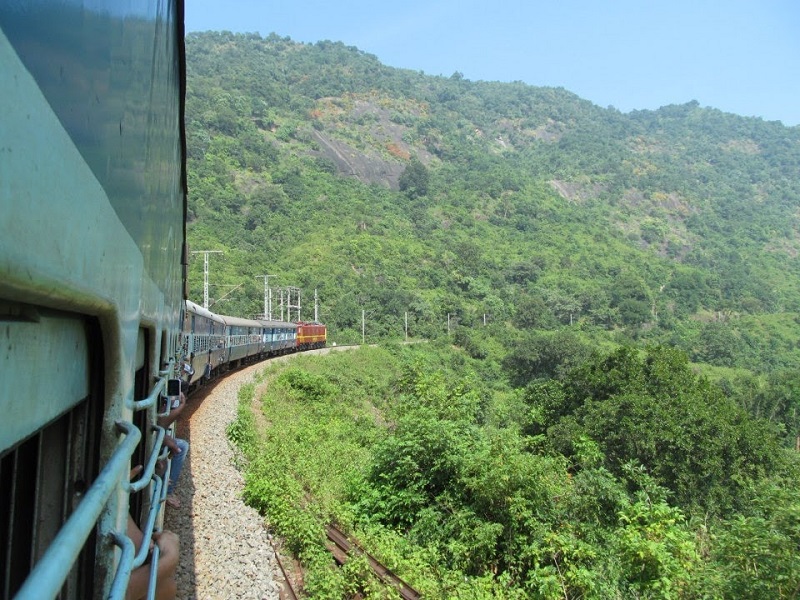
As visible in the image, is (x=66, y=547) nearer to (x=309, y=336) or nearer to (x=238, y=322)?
(x=238, y=322)

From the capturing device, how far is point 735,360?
6112 cm

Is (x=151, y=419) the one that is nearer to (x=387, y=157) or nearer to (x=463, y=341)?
(x=463, y=341)

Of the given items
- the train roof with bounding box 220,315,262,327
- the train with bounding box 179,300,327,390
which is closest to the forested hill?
the train with bounding box 179,300,327,390

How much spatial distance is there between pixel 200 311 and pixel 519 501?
8.23 meters

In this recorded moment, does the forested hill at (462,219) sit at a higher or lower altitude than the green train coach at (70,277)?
higher

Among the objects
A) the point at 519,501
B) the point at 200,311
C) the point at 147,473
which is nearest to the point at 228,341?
the point at 200,311

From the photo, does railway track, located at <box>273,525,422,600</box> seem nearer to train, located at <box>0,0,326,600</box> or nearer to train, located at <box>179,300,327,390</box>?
train, located at <box>179,300,327,390</box>

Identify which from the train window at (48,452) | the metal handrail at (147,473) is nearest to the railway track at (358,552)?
the metal handrail at (147,473)

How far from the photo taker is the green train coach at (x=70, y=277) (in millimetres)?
776

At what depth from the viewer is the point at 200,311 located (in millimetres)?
14820

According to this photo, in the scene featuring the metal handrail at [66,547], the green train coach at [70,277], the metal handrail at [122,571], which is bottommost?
the metal handrail at [122,571]

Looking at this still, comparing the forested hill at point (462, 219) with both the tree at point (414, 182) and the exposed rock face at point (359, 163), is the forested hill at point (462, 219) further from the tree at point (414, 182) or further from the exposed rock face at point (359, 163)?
the exposed rock face at point (359, 163)

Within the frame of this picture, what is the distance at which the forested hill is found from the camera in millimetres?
62344

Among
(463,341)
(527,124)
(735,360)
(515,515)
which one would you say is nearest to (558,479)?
(515,515)
